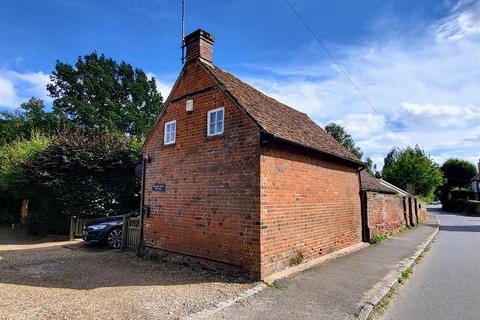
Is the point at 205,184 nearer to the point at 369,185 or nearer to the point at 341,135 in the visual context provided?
the point at 369,185

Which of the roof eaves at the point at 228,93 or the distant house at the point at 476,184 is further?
the distant house at the point at 476,184

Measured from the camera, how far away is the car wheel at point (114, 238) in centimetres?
1170

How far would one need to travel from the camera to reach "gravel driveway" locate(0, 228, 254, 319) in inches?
206

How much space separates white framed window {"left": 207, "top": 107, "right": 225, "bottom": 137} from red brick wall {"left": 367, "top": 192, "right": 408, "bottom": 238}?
8389 mm

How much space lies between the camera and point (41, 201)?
1583 cm

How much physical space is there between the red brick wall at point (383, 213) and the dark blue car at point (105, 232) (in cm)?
1054

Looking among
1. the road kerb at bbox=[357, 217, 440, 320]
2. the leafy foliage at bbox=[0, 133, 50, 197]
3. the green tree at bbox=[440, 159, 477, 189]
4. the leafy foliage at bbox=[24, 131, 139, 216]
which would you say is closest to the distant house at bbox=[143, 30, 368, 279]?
the road kerb at bbox=[357, 217, 440, 320]

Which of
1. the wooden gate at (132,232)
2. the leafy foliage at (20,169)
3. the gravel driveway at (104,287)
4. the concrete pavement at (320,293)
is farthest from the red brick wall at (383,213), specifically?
the leafy foliage at (20,169)

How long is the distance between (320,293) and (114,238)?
28.5 ft

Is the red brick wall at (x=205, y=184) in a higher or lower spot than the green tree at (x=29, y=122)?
lower

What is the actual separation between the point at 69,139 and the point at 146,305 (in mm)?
12249

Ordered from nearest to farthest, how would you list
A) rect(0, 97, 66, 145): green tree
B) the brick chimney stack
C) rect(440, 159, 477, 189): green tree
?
the brick chimney stack → rect(0, 97, 66, 145): green tree → rect(440, 159, 477, 189): green tree

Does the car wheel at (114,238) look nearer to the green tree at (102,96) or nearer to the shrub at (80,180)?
the shrub at (80,180)

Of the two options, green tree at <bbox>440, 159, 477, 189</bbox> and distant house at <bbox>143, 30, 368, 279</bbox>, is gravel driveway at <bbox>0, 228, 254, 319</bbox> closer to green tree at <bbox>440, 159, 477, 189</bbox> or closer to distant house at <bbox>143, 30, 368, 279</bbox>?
distant house at <bbox>143, 30, 368, 279</bbox>
